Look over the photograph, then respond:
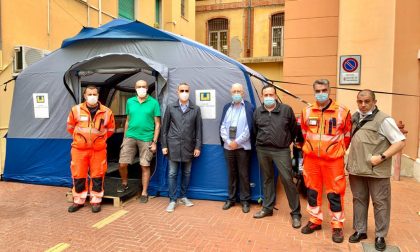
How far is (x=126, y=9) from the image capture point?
12.0 m

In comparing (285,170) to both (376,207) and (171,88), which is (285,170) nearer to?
(376,207)

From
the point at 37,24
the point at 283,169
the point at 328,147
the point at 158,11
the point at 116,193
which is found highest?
the point at 158,11

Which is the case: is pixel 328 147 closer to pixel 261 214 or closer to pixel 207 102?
pixel 261 214

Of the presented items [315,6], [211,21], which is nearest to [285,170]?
[315,6]

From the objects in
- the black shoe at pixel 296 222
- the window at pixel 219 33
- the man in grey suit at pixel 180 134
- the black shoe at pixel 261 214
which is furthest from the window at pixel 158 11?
the black shoe at pixel 296 222

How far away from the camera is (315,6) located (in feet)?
28.7

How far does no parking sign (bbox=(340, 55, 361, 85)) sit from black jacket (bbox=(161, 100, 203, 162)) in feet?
13.5

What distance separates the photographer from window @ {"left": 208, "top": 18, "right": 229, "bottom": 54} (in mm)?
19781

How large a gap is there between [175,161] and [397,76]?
5.18 m

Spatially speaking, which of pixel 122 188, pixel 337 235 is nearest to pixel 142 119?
pixel 122 188

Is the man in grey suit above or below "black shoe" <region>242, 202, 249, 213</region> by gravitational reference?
above

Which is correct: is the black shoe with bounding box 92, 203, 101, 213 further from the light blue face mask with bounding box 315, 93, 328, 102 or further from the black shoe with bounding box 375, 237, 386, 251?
the black shoe with bounding box 375, 237, 386, 251

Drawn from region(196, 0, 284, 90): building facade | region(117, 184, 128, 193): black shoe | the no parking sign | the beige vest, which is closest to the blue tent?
region(117, 184, 128, 193): black shoe

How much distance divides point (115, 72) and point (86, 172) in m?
1.73
